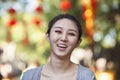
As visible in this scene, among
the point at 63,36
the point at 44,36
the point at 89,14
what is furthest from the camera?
the point at 89,14

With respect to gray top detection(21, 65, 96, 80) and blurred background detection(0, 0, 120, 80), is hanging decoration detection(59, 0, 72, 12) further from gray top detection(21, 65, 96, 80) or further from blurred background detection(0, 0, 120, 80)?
gray top detection(21, 65, 96, 80)

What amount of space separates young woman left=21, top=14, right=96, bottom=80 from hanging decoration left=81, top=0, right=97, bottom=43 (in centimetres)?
182

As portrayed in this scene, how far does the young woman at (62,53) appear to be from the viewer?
74.0 inches

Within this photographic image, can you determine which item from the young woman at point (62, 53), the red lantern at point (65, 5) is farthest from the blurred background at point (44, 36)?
the young woman at point (62, 53)

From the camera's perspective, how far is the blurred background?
372cm

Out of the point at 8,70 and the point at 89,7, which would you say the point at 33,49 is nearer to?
the point at 8,70

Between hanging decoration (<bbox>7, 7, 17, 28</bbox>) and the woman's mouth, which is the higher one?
hanging decoration (<bbox>7, 7, 17, 28</bbox>)

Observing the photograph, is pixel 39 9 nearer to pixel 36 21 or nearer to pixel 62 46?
pixel 36 21

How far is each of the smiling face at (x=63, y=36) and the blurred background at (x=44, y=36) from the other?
1803 mm

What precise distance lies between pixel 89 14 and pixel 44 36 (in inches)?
19.9

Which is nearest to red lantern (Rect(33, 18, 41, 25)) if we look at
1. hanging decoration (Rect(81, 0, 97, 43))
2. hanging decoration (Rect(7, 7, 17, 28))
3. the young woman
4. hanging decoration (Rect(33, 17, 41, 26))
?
hanging decoration (Rect(33, 17, 41, 26))

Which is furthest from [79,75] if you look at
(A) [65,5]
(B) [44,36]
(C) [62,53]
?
(A) [65,5]

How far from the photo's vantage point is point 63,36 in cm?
186

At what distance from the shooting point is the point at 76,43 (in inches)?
75.7
